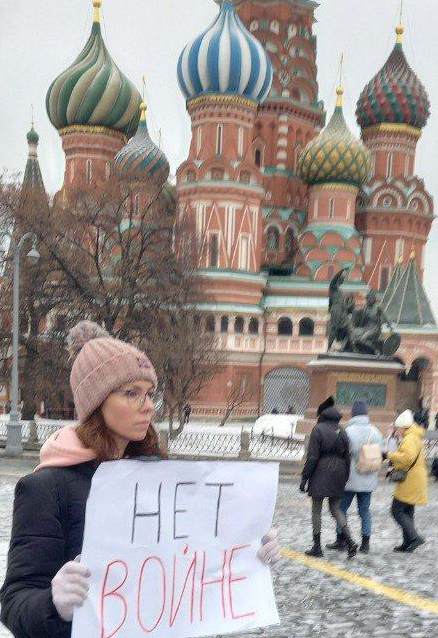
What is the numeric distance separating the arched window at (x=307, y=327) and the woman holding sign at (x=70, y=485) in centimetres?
3786

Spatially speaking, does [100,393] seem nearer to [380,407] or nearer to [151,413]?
[151,413]

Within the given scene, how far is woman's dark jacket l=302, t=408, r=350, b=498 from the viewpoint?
8141mm

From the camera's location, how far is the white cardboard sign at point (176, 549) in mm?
2229

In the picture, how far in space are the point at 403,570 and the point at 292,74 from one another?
135 feet

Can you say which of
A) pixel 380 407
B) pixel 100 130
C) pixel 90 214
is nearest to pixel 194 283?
pixel 90 214

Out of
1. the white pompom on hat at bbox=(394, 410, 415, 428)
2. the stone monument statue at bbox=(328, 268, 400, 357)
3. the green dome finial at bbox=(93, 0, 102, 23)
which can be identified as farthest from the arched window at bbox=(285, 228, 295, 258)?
the white pompom on hat at bbox=(394, 410, 415, 428)

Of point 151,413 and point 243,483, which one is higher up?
point 151,413

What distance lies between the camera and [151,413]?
242cm

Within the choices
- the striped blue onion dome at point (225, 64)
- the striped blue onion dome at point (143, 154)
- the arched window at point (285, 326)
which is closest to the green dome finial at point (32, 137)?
the striped blue onion dome at point (143, 154)

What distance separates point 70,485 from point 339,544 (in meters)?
6.92

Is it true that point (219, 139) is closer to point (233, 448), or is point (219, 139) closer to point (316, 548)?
point (233, 448)

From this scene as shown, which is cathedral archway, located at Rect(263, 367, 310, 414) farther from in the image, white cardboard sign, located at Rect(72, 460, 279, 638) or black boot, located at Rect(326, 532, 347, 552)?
white cardboard sign, located at Rect(72, 460, 279, 638)

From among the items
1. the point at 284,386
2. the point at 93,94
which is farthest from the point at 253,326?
the point at 93,94

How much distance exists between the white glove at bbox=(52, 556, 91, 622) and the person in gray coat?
668 cm
